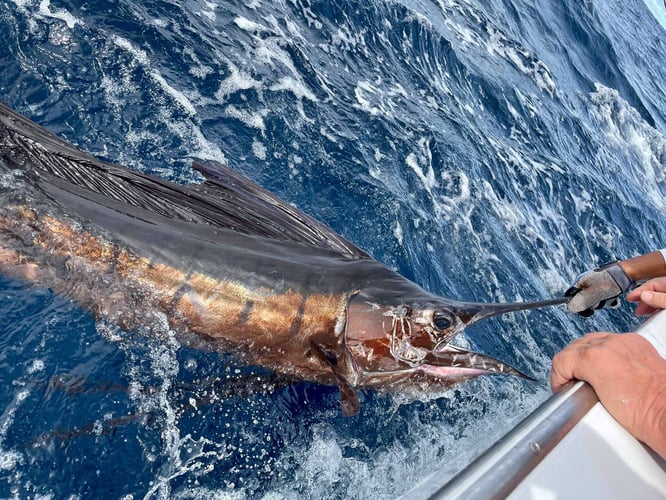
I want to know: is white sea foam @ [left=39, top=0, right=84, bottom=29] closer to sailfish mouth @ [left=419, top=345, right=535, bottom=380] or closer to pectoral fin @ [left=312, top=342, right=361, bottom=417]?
pectoral fin @ [left=312, top=342, right=361, bottom=417]

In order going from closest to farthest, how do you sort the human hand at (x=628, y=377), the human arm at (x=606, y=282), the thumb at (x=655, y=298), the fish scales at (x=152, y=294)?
the human hand at (x=628, y=377)
the fish scales at (x=152, y=294)
the thumb at (x=655, y=298)
the human arm at (x=606, y=282)

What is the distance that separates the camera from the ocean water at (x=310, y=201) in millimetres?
2258

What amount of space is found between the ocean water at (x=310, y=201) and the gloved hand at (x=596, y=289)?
1.93 feet

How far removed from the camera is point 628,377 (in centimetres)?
188

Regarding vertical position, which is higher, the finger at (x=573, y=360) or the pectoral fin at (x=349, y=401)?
the finger at (x=573, y=360)

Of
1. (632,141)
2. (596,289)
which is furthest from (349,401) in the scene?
(632,141)

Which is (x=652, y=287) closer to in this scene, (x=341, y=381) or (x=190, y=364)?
(x=341, y=381)

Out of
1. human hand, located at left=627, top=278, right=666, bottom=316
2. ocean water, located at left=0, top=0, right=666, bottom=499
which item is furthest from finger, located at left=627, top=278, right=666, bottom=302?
ocean water, located at left=0, top=0, right=666, bottom=499

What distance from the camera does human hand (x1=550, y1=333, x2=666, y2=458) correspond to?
5.85 feet

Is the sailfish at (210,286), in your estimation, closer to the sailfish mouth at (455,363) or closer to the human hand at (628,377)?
the sailfish mouth at (455,363)

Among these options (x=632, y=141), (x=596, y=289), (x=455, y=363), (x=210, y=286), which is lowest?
(x=210, y=286)

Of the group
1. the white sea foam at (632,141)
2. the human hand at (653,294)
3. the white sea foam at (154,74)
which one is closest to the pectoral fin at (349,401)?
the human hand at (653,294)

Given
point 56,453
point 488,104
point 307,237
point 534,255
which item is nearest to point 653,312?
point 307,237

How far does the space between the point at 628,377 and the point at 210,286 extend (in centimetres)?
170
